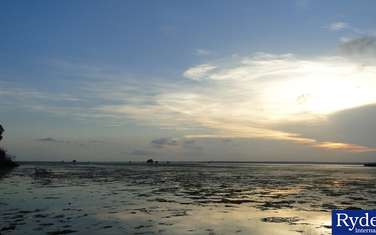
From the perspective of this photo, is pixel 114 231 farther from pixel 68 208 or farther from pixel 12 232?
pixel 68 208

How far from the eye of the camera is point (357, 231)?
1650cm

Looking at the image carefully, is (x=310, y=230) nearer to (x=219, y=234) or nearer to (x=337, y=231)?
(x=337, y=231)

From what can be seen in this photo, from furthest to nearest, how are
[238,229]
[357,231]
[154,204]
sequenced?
[154,204]
[238,229]
[357,231]

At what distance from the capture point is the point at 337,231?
16891mm

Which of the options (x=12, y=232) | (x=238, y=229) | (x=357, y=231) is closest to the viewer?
(x=357, y=231)

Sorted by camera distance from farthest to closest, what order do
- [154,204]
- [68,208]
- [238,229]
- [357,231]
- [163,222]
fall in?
[154,204] → [68,208] → [163,222] → [238,229] → [357,231]

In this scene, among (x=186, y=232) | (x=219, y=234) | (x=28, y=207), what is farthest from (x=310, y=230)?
(x=28, y=207)

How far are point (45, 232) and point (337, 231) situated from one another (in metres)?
13.1

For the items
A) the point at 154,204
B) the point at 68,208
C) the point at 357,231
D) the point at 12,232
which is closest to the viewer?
the point at 357,231

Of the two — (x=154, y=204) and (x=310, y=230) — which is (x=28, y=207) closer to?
(x=154, y=204)

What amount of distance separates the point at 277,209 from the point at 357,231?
37.5 feet

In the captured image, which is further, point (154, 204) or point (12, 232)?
point (154, 204)

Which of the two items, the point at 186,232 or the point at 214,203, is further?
Answer: the point at 214,203

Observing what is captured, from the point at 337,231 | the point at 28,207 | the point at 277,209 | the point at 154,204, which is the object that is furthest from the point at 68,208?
the point at 337,231
